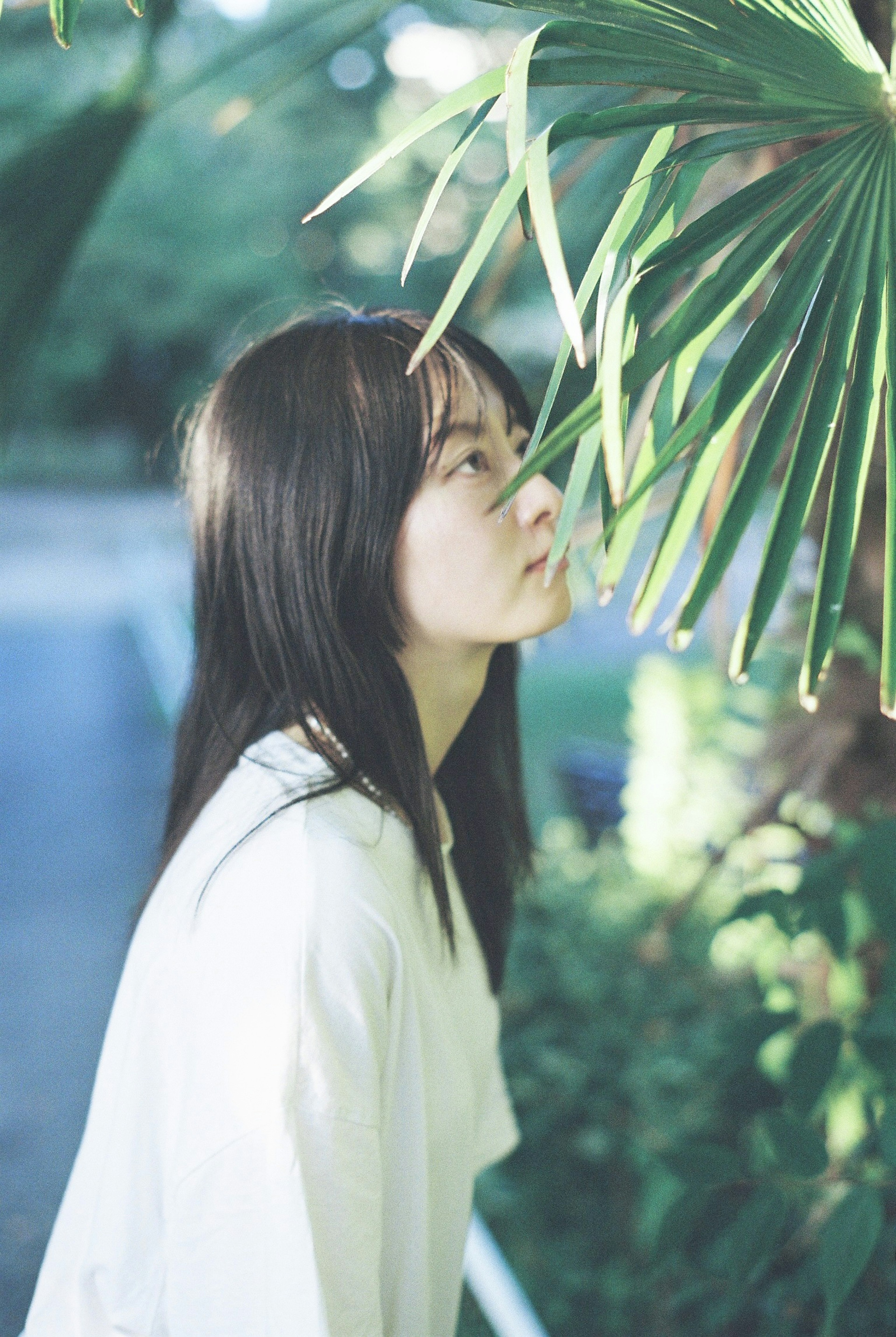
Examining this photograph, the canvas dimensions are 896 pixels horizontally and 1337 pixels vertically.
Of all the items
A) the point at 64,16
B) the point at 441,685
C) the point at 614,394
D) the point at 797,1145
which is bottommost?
the point at 797,1145

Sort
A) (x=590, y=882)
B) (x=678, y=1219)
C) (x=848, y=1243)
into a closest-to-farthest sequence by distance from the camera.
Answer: (x=848, y=1243)
(x=678, y=1219)
(x=590, y=882)

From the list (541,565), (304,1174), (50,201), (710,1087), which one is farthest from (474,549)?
(710,1087)

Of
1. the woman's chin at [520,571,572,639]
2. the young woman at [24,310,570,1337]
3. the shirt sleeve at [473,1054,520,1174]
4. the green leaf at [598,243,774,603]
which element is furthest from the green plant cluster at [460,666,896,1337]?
the green leaf at [598,243,774,603]

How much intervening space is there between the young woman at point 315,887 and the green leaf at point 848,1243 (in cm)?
39

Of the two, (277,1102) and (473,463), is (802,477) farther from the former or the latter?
(277,1102)

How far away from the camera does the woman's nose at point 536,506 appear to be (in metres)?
1.14

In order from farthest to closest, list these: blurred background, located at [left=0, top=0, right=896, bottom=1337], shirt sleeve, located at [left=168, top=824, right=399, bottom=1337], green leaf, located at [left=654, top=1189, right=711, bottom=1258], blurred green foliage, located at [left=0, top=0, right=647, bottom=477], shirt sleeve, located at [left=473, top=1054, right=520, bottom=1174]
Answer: blurred green foliage, located at [left=0, top=0, right=647, bottom=477] < blurred background, located at [left=0, top=0, right=896, bottom=1337] < shirt sleeve, located at [left=473, top=1054, right=520, bottom=1174] < green leaf, located at [left=654, top=1189, right=711, bottom=1258] < shirt sleeve, located at [left=168, top=824, right=399, bottom=1337]

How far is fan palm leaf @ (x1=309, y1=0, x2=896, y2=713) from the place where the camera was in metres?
0.75

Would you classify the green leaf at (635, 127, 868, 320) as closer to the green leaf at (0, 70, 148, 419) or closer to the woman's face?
the woman's face

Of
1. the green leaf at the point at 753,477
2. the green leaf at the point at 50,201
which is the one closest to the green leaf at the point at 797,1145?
the green leaf at the point at 753,477

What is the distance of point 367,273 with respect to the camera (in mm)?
18344

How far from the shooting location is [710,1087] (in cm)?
251

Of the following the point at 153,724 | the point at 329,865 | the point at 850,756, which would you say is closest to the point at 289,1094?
the point at 329,865

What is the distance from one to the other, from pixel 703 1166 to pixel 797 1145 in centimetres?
12
